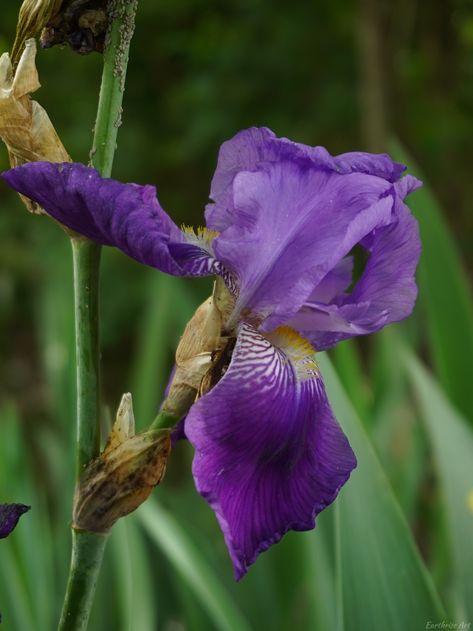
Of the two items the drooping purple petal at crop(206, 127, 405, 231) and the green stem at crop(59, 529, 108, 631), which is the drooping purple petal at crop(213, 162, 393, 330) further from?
the green stem at crop(59, 529, 108, 631)

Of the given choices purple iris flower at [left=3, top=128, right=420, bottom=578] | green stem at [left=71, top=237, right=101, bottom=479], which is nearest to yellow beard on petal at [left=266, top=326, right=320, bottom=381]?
purple iris flower at [left=3, top=128, right=420, bottom=578]

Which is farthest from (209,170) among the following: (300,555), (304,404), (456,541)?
(304,404)

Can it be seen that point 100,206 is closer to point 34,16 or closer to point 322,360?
point 34,16

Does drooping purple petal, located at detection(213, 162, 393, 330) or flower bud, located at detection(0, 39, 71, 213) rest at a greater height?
flower bud, located at detection(0, 39, 71, 213)

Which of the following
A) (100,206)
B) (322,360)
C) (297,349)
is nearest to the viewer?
(100,206)

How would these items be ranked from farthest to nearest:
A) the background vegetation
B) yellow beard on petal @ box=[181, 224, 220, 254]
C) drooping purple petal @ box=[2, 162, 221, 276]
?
the background vegetation < yellow beard on petal @ box=[181, 224, 220, 254] < drooping purple petal @ box=[2, 162, 221, 276]

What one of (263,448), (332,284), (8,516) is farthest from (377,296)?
(8,516)

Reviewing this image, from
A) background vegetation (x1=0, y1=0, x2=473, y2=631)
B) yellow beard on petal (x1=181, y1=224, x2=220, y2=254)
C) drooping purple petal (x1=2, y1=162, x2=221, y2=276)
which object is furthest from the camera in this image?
background vegetation (x1=0, y1=0, x2=473, y2=631)
